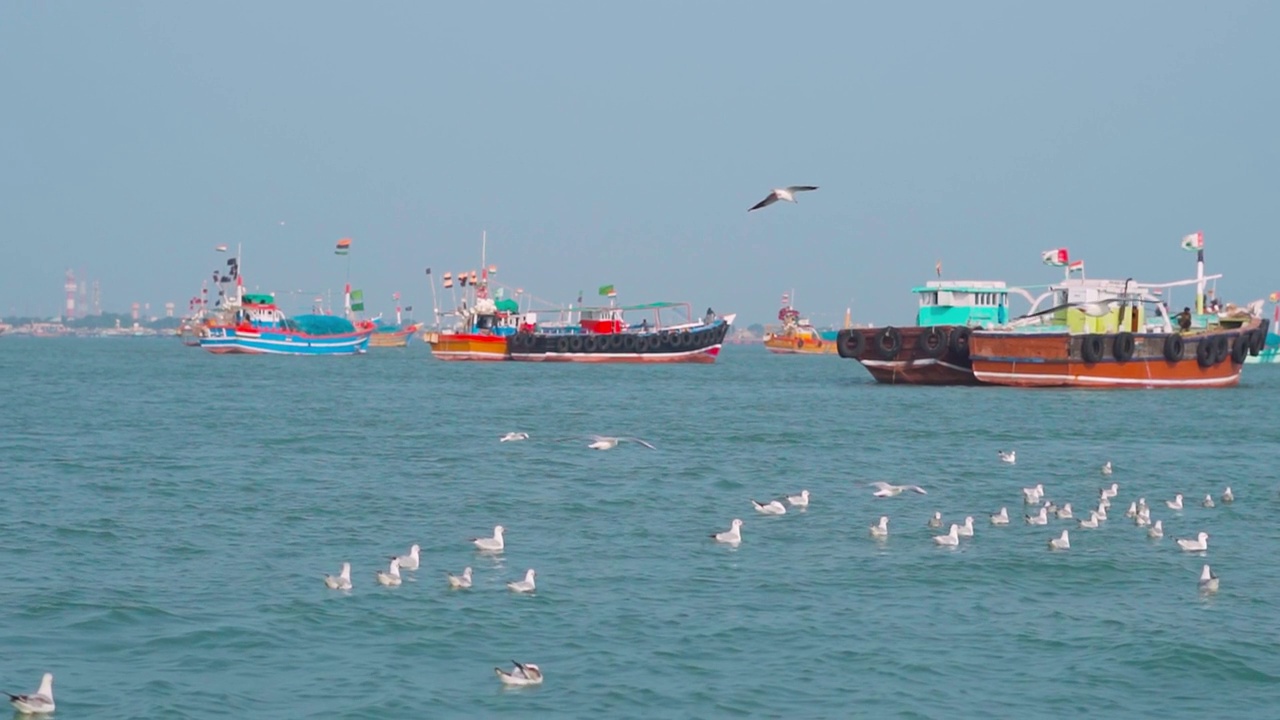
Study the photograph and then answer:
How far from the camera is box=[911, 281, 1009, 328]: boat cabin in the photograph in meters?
66.1

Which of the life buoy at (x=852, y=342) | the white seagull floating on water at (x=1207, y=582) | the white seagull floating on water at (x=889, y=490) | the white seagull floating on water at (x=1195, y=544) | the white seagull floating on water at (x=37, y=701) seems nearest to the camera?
the white seagull floating on water at (x=37, y=701)

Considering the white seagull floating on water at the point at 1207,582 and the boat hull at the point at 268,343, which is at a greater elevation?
the boat hull at the point at 268,343

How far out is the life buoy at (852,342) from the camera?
2542 inches

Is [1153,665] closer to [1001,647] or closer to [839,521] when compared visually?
[1001,647]

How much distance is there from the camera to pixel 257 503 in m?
26.4

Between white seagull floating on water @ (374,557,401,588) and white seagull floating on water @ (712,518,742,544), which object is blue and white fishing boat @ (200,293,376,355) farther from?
white seagull floating on water @ (374,557,401,588)

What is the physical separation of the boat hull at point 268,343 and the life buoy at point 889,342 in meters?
71.3

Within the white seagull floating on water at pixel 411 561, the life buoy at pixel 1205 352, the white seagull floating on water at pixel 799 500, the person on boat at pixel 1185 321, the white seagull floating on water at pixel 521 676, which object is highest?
the person on boat at pixel 1185 321

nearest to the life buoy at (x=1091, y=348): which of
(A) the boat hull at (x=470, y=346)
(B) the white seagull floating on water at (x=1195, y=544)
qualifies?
(B) the white seagull floating on water at (x=1195, y=544)

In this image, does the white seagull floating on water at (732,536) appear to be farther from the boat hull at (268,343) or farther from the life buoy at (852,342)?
the boat hull at (268,343)

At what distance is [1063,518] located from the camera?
24.5m

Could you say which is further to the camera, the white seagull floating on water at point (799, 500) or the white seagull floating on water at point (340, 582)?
the white seagull floating on water at point (799, 500)

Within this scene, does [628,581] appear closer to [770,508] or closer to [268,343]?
[770,508]

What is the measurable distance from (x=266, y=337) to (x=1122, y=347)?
81625 millimetres
